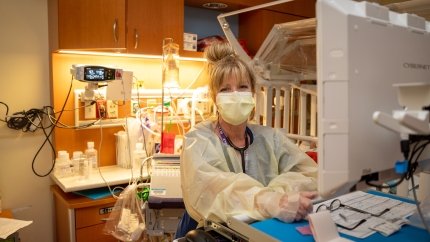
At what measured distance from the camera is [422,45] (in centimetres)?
84

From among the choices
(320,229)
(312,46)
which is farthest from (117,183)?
(320,229)

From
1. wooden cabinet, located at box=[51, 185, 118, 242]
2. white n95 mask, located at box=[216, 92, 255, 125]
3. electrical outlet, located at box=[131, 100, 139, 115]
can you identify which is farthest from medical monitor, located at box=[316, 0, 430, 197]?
electrical outlet, located at box=[131, 100, 139, 115]

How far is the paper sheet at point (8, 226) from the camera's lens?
159 cm

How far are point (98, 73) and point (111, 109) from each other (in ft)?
1.21

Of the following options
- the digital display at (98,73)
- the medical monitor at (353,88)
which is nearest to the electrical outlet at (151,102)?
the digital display at (98,73)

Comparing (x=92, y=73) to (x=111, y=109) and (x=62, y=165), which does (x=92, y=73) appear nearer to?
(x=111, y=109)

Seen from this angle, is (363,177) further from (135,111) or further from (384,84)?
(135,111)

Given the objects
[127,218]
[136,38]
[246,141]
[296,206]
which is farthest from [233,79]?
[136,38]

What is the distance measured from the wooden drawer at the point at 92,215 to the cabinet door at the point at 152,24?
Answer: 0.94 metres

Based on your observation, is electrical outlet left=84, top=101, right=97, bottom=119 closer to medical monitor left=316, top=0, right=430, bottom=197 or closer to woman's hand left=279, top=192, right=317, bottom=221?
woman's hand left=279, top=192, right=317, bottom=221

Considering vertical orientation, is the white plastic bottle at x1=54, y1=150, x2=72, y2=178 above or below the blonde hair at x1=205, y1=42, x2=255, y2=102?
below

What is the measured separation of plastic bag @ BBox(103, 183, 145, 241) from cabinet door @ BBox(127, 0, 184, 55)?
904 mm

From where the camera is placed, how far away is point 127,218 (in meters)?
1.80

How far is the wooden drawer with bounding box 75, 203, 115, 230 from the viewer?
185cm
